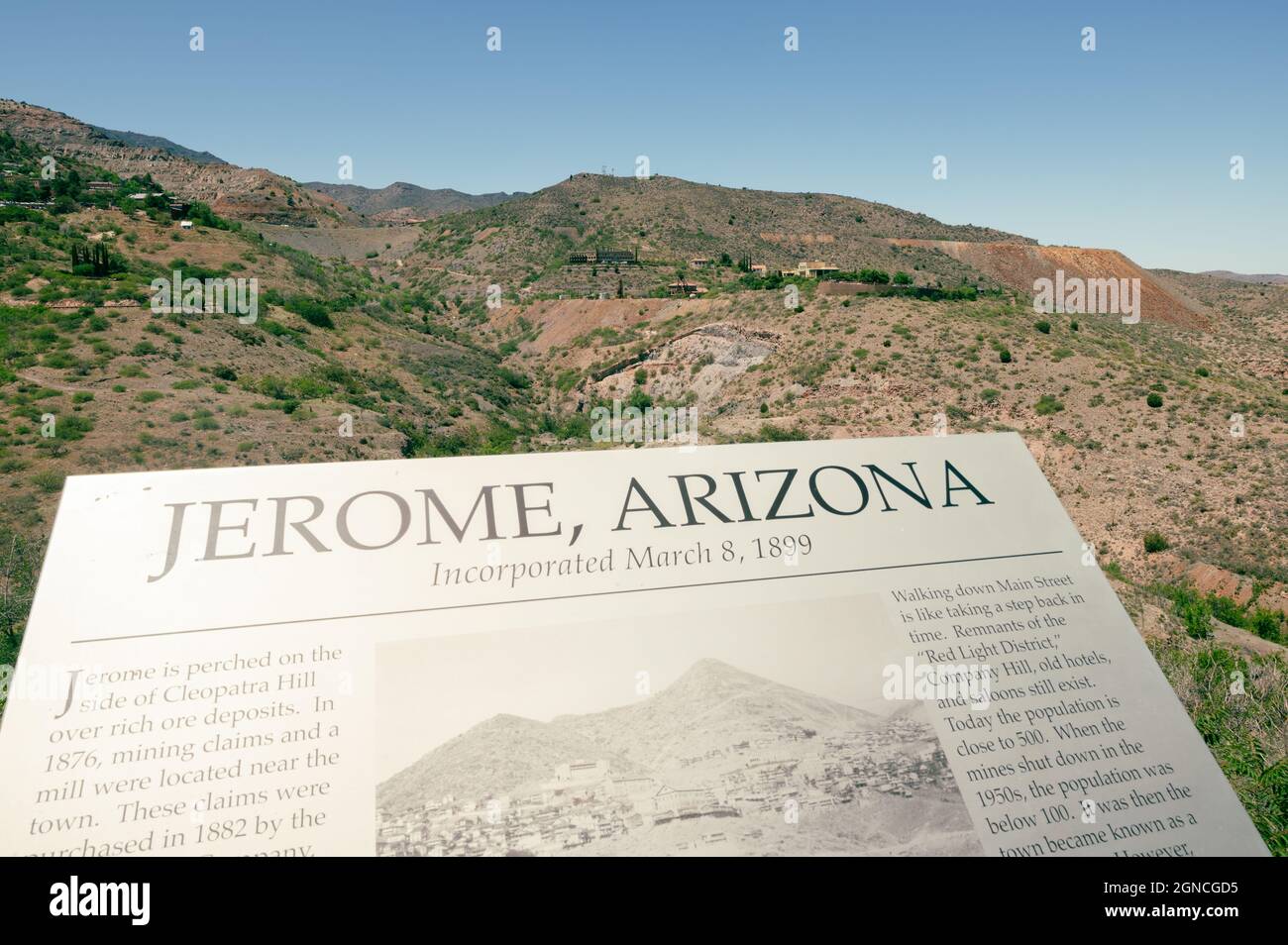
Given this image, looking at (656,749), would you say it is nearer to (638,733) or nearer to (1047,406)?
(638,733)

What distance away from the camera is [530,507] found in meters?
3.18

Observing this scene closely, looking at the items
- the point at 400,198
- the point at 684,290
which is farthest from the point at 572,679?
the point at 400,198

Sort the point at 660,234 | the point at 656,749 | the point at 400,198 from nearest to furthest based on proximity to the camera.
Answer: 1. the point at 656,749
2. the point at 660,234
3. the point at 400,198

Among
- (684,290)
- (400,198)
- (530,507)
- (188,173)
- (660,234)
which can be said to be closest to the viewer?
(530,507)

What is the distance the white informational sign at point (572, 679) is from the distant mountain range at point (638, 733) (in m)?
0.01

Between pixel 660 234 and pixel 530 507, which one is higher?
pixel 660 234

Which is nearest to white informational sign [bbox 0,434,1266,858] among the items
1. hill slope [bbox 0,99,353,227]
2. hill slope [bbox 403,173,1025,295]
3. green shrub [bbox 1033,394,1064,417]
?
green shrub [bbox 1033,394,1064,417]

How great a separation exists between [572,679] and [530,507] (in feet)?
2.53

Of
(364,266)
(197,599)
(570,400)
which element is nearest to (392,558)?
(197,599)

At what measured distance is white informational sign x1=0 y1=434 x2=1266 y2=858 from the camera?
238 centimetres

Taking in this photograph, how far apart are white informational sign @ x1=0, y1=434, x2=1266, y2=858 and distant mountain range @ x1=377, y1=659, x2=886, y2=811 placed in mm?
10

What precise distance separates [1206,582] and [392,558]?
56.5 ft

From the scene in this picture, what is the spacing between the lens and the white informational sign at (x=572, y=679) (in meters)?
2.38
